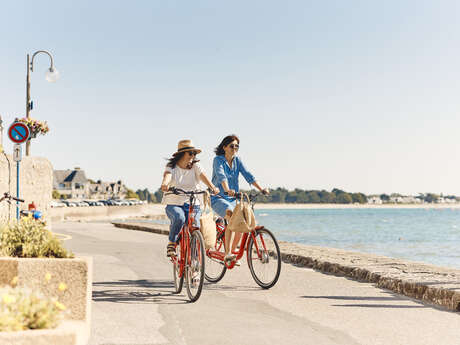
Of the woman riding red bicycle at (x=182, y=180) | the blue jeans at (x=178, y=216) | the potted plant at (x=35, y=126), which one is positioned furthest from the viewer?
the potted plant at (x=35, y=126)

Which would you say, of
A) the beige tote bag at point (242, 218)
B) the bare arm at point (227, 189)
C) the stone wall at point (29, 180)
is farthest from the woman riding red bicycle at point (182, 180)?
the stone wall at point (29, 180)

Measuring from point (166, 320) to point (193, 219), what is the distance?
71.6 inches

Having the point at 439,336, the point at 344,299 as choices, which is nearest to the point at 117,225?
the point at 344,299

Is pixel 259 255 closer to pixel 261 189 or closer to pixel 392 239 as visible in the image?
pixel 261 189

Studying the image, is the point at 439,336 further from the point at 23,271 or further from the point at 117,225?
the point at 117,225

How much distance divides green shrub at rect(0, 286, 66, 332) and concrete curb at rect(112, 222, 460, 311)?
4806 millimetres

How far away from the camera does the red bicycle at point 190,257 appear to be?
21.9 feet

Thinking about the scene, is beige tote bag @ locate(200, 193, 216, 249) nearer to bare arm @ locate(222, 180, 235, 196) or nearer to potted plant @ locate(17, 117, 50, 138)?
bare arm @ locate(222, 180, 235, 196)

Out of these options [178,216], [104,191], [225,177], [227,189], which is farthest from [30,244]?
[104,191]

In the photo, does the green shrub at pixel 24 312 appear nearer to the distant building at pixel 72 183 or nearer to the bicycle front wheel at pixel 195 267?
the bicycle front wheel at pixel 195 267

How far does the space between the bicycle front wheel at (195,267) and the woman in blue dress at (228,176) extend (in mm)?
1019

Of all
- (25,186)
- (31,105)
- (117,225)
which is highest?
(31,105)

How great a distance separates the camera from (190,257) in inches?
276

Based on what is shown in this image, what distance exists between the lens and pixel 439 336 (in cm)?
511
